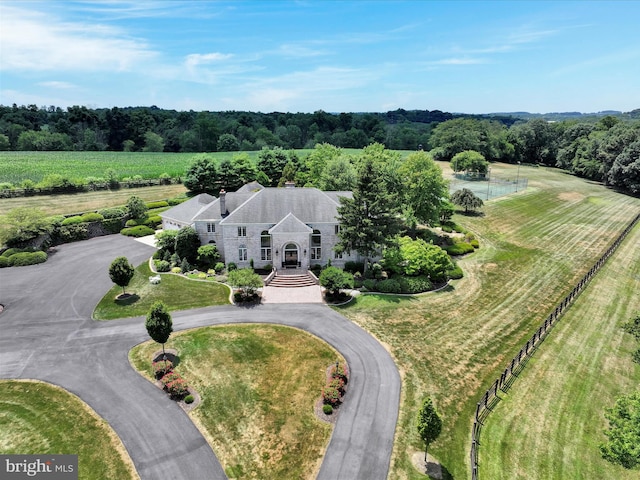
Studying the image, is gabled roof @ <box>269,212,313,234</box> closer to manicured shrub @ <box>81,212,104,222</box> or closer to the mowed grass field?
the mowed grass field

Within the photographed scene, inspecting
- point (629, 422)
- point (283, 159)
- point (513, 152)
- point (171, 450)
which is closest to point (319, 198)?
point (171, 450)

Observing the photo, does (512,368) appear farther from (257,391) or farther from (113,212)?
(113,212)

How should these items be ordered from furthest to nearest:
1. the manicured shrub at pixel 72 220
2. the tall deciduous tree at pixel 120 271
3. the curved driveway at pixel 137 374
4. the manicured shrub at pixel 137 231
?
the manicured shrub at pixel 137 231
the manicured shrub at pixel 72 220
the tall deciduous tree at pixel 120 271
the curved driveway at pixel 137 374

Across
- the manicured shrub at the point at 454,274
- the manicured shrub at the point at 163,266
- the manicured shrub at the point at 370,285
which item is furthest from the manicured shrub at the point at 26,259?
the manicured shrub at the point at 454,274

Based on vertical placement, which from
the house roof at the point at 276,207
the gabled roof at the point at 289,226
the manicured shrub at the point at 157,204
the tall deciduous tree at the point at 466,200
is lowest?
the manicured shrub at the point at 157,204

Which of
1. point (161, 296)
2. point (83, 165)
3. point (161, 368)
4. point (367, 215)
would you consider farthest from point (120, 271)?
point (83, 165)

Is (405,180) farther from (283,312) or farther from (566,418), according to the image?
(566,418)

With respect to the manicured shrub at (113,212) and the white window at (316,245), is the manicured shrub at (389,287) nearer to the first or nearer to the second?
the white window at (316,245)
